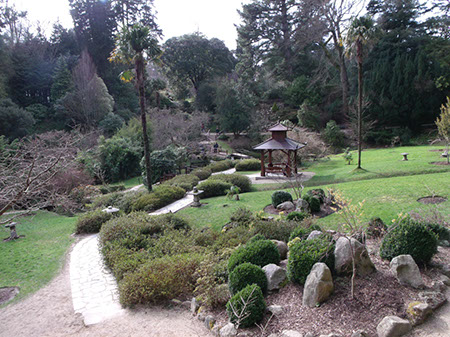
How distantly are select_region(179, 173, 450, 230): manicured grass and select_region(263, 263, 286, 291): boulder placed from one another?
151 inches

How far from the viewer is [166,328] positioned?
558 cm

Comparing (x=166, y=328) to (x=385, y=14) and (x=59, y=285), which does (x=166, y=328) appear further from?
(x=385, y=14)

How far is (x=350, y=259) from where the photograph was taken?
17.6 ft

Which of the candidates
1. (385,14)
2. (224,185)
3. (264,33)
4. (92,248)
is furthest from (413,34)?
(92,248)

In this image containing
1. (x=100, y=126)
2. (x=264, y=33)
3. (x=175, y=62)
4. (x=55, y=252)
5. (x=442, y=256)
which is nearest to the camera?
(x=442, y=256)

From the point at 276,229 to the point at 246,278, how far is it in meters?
3.05

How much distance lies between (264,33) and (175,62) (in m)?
14.6

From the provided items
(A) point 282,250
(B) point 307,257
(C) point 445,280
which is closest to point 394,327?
(B) point 307,257

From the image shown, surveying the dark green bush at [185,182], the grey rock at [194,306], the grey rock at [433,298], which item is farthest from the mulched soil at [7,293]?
the dark green bush at [185,182]

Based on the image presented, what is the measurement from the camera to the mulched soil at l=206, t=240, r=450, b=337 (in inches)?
175

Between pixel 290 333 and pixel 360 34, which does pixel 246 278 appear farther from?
pixel 360 34

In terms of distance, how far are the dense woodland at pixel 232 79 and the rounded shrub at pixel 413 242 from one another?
17.7 metres

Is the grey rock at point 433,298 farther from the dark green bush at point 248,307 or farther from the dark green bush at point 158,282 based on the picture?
the dark green bush at point 158,282

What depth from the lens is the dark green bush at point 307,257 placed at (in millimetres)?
5418
